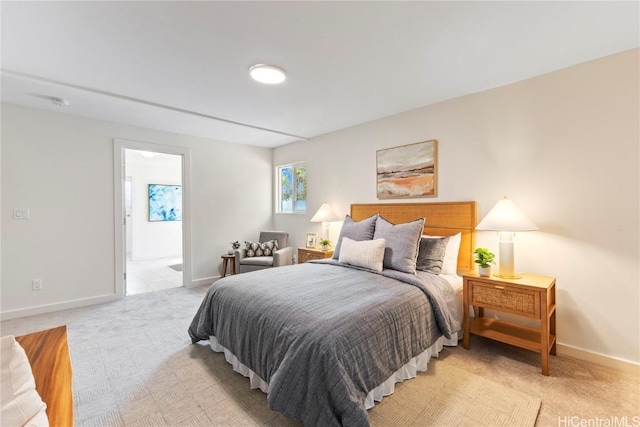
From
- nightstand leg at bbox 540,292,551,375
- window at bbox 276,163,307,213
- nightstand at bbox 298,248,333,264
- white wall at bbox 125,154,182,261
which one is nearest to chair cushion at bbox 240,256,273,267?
nightstand at bbox 298,248,333,264

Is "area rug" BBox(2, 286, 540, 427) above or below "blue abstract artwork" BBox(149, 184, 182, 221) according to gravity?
below

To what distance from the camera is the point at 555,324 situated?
2395 mm

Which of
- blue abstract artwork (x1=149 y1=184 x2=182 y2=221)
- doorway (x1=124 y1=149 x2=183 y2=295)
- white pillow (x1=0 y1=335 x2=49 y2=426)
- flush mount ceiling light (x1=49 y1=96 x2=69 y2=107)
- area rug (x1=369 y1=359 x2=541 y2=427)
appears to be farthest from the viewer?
blue abstract artwork (x1=149 y1=184 x2=182 y2=221)

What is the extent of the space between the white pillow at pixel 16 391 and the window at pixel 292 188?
4159 millimetres

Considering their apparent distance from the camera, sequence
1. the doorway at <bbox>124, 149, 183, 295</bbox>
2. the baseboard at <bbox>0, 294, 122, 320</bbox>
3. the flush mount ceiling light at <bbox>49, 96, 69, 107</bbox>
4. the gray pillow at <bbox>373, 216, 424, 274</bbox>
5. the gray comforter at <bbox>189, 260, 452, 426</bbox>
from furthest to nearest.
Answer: the doorway at <bbox>124, 149, 183, 295</bbox> → the baseboard at <bbox>0, 294, 122, 320</bbox> → the flush mount ceiling light at <bbox>49, 96, 69, 107</bbox> → the gray pillow at <bbox>373, 216, 424, 274</bbox> → the gray comforter at <bbox>189, 260, 452, 426</bbox>

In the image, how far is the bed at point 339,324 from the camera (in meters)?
1.45

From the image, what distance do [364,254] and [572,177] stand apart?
72.4 inches

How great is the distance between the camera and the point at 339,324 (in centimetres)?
159

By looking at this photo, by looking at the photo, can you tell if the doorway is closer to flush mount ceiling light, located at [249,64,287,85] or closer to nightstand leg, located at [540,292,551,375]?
flush mount ceiling light, located at [249,64,287,85]

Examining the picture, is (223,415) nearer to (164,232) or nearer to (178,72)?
(178,72)

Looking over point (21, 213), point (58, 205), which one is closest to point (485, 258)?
point (58, 205)

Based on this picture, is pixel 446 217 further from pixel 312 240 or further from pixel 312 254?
pixel 312 240

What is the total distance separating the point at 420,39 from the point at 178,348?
3.14 metres

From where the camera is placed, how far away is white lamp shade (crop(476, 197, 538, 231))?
88.6 inches
